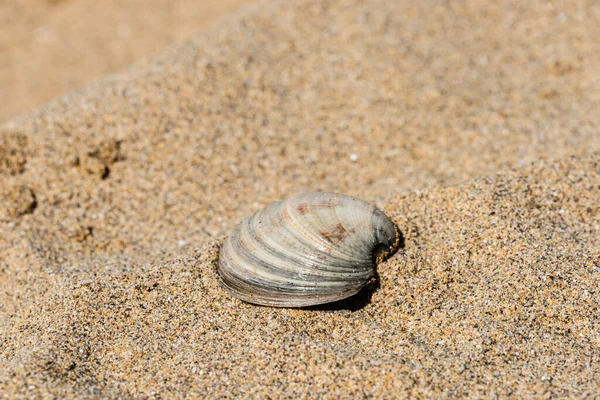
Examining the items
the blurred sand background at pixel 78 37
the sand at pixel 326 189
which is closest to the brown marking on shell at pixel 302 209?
the sand at pixel 326 189

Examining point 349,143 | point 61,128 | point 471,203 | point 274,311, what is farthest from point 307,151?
point 61,128

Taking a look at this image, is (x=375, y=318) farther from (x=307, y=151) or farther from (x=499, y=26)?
(x=499, y=26)

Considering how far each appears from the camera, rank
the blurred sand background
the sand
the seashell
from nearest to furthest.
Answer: the sand
the seashell
the blurred sand background

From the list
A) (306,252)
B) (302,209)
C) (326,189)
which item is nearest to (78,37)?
(326,189)

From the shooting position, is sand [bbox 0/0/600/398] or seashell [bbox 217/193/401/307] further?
seashell [bbox 217/193/401/307]

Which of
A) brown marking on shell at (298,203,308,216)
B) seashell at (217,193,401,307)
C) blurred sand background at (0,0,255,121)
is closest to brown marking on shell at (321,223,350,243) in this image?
seashell at (217,193,401,307)

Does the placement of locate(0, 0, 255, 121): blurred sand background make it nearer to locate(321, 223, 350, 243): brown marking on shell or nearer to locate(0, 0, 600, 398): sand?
locate(0, 0, 600, 398): sand

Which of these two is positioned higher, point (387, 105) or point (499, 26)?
point (499, 26)

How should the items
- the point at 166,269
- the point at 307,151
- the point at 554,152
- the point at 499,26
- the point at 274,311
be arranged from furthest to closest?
the point at 499,26, the point at 307,151, the point at 554,152, the point at 166,269, the point at 274,311
